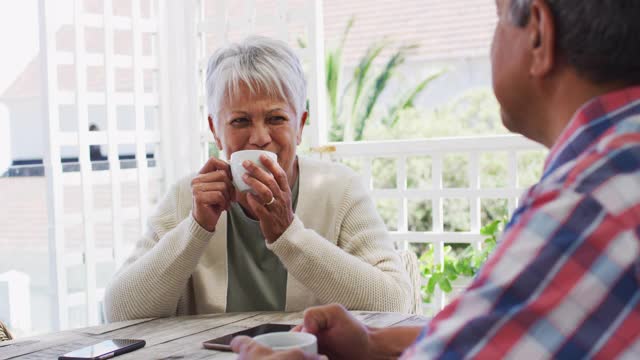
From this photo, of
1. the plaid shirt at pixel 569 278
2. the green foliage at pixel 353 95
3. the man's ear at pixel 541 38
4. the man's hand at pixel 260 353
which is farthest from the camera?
the green foliage at pixel 353 95

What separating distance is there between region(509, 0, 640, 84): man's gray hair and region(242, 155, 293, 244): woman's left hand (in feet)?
3.12

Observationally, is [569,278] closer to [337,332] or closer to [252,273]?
[337,332]

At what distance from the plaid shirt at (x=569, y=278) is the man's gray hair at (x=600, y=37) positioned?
0.29 feet

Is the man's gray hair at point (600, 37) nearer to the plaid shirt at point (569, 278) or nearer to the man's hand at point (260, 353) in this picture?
the plaid shirt at point (569, 278)

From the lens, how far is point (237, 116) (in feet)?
6.29

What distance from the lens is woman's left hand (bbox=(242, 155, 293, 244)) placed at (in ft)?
5.48

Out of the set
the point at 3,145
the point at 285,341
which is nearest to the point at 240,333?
the point at 285,341

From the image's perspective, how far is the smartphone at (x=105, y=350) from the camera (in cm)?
129

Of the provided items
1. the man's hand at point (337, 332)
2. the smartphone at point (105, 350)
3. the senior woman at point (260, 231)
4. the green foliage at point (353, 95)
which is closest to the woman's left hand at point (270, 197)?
the senior woman at point (260, 231)

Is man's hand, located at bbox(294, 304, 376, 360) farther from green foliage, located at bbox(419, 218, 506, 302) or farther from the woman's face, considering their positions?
green foliage, located at bbox(419, 218, 506, 302)

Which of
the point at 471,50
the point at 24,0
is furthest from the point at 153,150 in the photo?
the point at 471,50

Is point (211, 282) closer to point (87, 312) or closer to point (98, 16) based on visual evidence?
point (87, 312)

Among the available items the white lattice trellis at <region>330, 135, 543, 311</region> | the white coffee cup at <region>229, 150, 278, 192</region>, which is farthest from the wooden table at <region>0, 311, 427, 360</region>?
the white lattice trellis at <region>330, 135, 543, 311</region>

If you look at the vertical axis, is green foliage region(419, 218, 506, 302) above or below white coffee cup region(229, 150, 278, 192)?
below
